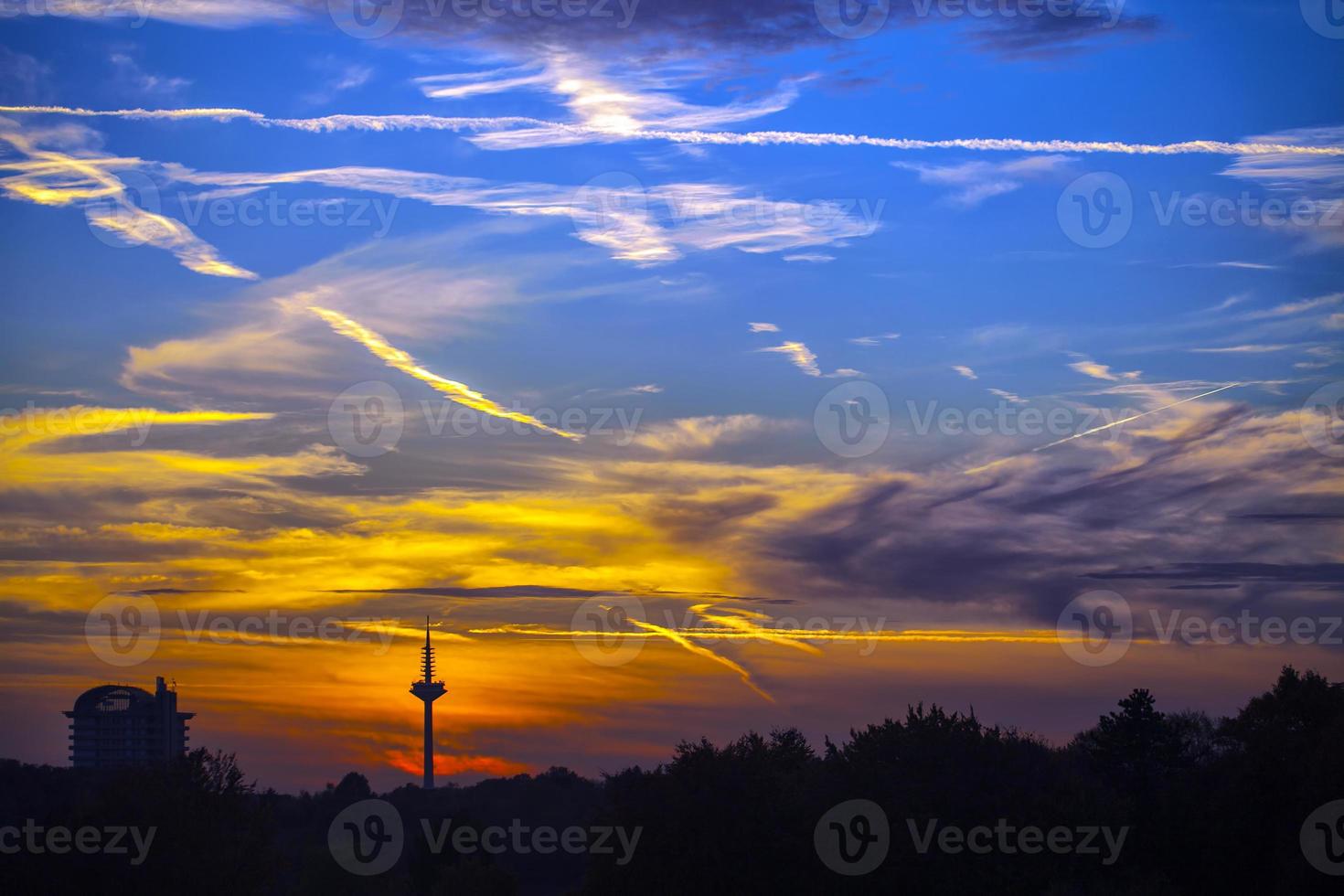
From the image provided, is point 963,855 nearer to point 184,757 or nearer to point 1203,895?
point 1203,895

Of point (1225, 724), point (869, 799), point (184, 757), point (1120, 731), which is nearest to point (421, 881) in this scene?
point (184, 757)

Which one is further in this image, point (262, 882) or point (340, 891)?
point (340, 891)

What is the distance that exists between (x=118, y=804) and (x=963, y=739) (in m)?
35.1

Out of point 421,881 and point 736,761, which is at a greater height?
point 736,761

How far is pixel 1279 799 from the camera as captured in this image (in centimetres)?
5966

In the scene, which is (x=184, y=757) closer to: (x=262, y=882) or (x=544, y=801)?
(x=262, y=882)

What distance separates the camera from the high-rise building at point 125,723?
160750mm

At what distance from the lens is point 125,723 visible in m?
163

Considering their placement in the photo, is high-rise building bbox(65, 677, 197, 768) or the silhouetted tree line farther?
high-rise building bbox(65, 677, 197, 768)

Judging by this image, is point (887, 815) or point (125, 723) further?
point (125, 723)

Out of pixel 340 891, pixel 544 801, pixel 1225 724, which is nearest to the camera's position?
pixel 340 891

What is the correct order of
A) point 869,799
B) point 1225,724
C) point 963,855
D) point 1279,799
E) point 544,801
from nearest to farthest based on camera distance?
point 963,855 < point 869,799 < point 1279,799 < point 1225,724 < point 544,801

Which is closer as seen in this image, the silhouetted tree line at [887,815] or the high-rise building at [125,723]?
the silhouetted tree line at [887,815]

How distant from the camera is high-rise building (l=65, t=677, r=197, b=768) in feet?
527
